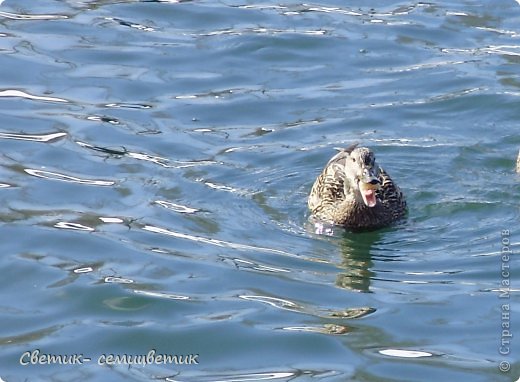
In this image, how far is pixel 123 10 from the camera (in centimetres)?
1833

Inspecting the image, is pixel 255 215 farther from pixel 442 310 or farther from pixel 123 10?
pixel 123 10

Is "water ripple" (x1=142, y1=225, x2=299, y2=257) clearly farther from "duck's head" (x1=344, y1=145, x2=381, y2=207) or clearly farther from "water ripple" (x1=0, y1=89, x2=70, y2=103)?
"water ripple" (x1=0, y1=89, x2=70, y2=103)

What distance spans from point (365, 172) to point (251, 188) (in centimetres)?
124

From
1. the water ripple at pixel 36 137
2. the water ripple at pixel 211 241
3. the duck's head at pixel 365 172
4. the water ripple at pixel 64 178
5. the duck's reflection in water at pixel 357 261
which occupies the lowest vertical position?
the duck's reflection in water at pixel 357 261

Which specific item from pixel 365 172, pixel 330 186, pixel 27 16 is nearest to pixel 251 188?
pixel 330 186

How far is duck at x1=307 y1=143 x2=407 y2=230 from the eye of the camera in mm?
12633

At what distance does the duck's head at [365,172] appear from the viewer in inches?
495

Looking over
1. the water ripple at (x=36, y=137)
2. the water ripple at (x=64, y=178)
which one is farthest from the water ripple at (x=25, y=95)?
the water ripple at (x=64, y=178)

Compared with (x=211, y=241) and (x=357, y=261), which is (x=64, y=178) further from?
(x=357, y=261)

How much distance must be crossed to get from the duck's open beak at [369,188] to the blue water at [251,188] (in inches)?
14.5

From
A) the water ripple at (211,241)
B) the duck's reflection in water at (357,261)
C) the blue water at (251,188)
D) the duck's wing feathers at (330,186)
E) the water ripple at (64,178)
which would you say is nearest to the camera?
the blue water at (251,188)

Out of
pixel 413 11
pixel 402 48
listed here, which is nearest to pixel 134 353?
pixel 402 48

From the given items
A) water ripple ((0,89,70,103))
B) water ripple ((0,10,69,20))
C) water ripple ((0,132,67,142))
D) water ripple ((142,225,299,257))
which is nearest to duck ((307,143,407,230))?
water ripple ((142,225,299,257))

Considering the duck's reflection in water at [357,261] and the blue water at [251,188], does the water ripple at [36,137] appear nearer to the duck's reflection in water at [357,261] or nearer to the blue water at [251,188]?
the blue water at [251,188]
